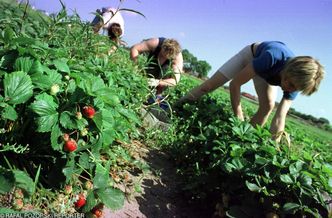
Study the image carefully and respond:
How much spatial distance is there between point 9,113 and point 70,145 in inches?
11.2

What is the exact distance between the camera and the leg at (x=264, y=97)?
14.5 ft

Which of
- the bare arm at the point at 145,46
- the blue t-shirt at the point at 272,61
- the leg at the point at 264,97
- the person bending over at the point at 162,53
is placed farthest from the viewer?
the bare arm at the point at 145,46

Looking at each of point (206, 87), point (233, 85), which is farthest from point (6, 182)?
point (206, 87)

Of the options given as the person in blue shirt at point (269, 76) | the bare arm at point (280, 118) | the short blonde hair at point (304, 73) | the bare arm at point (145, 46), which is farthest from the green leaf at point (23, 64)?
the bare arm at point (145, 46)

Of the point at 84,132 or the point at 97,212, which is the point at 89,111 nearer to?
the point at 84,132

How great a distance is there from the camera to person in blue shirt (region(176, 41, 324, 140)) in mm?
3523

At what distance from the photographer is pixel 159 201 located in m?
2.49

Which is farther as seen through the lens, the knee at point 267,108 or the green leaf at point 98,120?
the knee at point 267,108

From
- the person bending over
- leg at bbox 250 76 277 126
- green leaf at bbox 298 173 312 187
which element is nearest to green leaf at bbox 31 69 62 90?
green leaf at bbox 298 173 312 187

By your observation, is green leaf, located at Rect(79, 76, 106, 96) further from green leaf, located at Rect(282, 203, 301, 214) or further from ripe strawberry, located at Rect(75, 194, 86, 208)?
green leaf, located at Rect(282, 203, 301, 214)

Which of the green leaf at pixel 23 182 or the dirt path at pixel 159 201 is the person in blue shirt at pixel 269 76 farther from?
the green leaf at pixel 23 182

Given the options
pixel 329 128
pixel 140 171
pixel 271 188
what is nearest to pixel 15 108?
pixel 140 171

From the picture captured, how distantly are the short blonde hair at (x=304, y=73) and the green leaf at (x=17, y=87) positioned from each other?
100 inches

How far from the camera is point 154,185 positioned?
2.68m
